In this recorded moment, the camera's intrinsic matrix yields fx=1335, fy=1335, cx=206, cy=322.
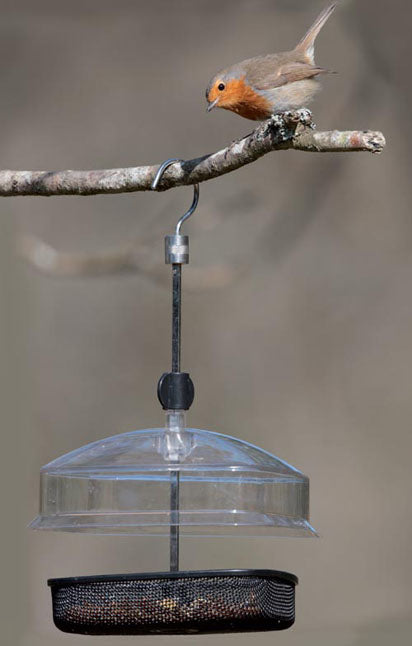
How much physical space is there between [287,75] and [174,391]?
4.98 ft

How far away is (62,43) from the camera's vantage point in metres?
5.94

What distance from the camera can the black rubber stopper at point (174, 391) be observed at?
2.34m

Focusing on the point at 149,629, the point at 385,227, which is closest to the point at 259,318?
the point at 385,227

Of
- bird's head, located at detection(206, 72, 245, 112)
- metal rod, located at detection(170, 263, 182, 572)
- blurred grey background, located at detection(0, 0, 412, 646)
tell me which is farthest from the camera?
blurred grey background, located at detection(0, 0, 412, 646)

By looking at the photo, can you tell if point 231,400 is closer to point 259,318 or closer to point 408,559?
point 259,318

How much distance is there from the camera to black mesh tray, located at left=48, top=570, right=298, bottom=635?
2244 mm

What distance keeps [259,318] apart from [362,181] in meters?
0.79

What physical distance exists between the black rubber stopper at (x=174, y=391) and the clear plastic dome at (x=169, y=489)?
0.02 meters

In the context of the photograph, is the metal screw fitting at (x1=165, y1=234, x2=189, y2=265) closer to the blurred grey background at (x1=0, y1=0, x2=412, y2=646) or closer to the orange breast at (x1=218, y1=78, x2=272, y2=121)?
the orange breast at (x1=218, y1=78, x2=272, y2=121)

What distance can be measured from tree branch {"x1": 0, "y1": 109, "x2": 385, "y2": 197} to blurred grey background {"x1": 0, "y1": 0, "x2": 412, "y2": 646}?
269cm

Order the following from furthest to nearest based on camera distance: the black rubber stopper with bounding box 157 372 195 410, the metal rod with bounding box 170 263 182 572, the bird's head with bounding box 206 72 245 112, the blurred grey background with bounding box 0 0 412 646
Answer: the blurred grey background with bounding box 0 0 412 646, the bird's head with bounding box 206 72 245 112, the black rubber stopper with bounding box 157 372 195 410, the metal rod with bounding box 170 263 182 572

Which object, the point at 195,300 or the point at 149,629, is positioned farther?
the point at 195,300

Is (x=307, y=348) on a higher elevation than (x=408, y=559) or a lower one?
higher

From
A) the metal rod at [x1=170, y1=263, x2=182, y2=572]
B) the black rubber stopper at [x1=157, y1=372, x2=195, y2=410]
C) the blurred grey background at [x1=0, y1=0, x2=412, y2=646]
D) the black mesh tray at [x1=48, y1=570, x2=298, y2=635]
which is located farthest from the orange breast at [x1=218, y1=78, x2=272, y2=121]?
the blurred grey background at [x1=0, y1=0, x2=412, y2=646]
